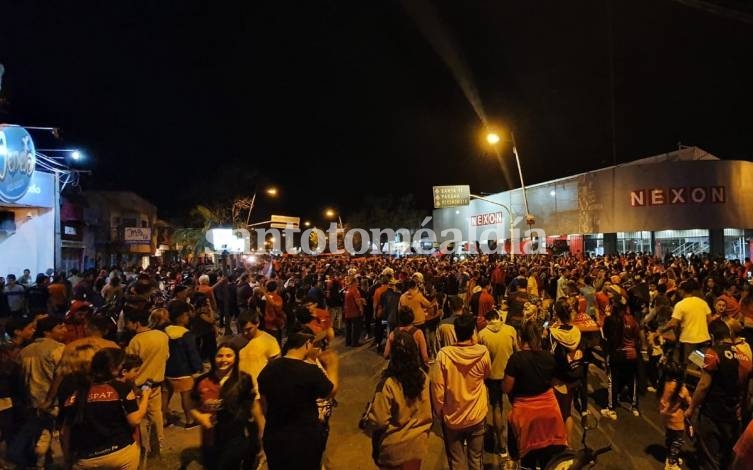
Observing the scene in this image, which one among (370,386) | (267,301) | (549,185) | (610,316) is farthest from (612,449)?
(549,185)

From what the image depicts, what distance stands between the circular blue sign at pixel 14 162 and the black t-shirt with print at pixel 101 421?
1381 centimetres

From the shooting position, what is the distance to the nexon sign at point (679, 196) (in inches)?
1142

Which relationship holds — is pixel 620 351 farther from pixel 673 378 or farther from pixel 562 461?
pixel 562 461

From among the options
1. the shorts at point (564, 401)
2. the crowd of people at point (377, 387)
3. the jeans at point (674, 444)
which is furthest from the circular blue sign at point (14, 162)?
the jeans at point (674, 444)

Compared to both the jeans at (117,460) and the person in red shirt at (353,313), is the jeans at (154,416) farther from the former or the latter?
the person in red shirt at (353,313)

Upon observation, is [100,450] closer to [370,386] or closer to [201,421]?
[201,421]

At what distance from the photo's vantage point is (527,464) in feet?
12.7

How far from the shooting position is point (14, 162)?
47.9 feet

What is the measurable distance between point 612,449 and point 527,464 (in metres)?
2.29

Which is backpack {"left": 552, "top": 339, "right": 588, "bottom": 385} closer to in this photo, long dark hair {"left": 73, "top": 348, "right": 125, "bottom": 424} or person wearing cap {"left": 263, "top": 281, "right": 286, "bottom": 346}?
long dark hair {"left": 73, "top": 348, "right": 125, "bottom": 424}

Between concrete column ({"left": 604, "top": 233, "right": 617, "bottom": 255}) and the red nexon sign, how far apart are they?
10.6m

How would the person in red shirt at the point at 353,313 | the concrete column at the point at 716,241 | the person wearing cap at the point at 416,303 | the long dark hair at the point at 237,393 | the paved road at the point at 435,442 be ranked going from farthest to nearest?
the concrete column at the point at 716,241 → the person in red shirt at the point at 353,313 → the person wearing cap at the point at 416,303 → the paved road at the point at 435,442 → the long dark hair at the point at 237,393

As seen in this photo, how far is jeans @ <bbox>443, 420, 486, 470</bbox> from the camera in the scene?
4.13 metres

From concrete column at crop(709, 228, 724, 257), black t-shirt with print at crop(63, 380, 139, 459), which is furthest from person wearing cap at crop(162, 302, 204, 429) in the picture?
concrete column at crop(709, 228, 724, 257)
